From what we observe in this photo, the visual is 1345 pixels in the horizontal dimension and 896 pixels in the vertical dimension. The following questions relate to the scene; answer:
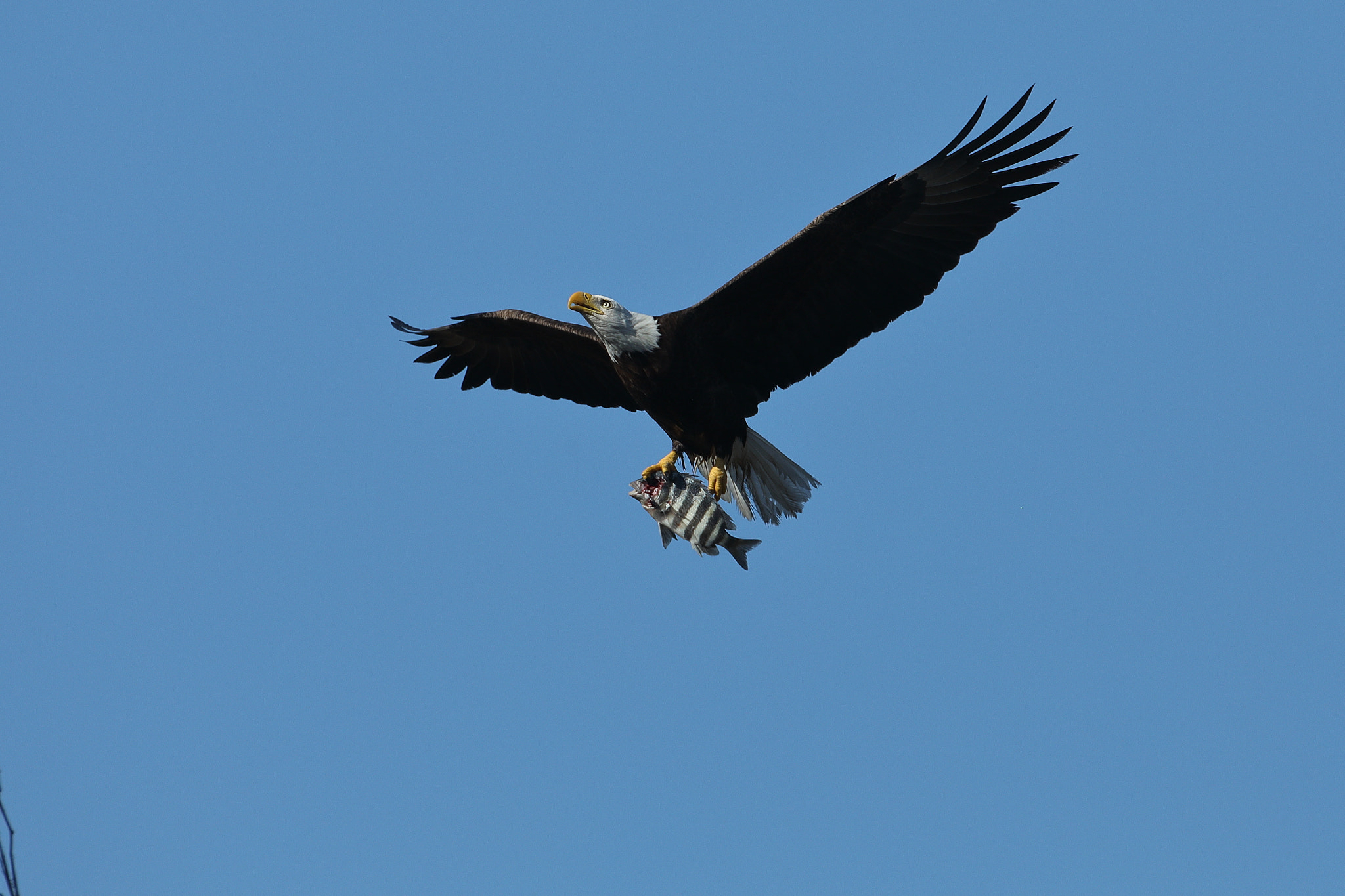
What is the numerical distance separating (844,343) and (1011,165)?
1.37 metres

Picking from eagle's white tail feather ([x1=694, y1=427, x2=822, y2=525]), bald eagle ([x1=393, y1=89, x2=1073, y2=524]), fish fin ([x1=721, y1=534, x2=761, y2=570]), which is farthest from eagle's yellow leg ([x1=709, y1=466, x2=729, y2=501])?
fish fin ([x1=721, y1=534, x2=761, y2=570])

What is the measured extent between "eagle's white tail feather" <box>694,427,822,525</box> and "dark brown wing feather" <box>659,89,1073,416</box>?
55cm

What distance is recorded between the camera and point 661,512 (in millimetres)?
6031

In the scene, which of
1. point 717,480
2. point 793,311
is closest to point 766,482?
point 717,480

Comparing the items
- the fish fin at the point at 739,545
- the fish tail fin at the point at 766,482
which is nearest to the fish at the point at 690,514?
the fish fin at the point at 739,545

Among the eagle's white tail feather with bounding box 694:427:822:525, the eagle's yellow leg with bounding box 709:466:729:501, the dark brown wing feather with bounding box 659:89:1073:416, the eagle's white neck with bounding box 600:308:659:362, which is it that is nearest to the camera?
the dark brown wing feather with bounding box 659:89:1073:416

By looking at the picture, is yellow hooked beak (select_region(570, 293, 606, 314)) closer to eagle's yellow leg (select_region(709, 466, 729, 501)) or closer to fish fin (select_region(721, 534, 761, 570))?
eagle's yellow leg (select_region(709, 466, 729, 501))

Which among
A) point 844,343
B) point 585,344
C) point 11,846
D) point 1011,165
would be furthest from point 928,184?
point 11,846

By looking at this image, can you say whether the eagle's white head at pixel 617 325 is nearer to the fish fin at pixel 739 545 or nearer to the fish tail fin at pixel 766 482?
the fish tail fin at pixel 766 482

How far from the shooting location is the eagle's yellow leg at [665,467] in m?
6.36

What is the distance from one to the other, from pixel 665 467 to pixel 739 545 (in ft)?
4.44

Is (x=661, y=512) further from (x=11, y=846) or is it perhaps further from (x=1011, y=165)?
(x=11, y=846)

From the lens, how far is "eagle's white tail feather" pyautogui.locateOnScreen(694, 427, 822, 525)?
787 cm

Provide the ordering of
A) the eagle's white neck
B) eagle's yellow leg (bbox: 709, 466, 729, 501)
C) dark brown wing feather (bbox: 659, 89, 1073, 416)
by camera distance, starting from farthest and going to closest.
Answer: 1. eagle's yellow leg (bbox: 709, 466, 729, 501)
2. the eagle's white neck
3. dark brown wing feather (bbox: 659, 89, 1073, 416)
